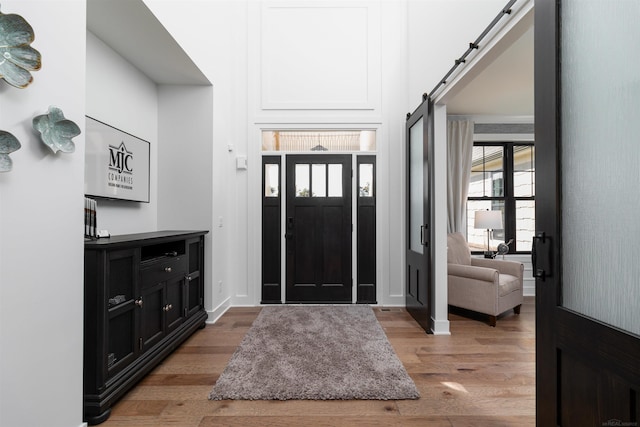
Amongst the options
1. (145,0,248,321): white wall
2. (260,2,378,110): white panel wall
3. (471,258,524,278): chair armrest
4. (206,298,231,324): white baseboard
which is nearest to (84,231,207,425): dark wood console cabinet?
(206,298,231,324): white baseboard

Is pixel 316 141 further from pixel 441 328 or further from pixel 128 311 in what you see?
pixel 128 311

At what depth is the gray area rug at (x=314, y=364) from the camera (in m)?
1.95

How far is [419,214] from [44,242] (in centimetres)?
301

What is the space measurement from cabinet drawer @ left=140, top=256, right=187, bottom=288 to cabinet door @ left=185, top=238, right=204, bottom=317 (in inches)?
6.3

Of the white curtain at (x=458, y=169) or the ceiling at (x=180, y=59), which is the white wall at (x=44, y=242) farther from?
the white curtain at (x=458, y=169)

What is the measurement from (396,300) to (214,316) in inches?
86.0

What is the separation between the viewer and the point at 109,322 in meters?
1.82

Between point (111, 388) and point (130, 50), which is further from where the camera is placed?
point (130, 50)

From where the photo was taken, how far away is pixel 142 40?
2465mm

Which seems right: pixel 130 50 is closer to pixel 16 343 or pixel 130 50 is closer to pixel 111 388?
pixel 16 343

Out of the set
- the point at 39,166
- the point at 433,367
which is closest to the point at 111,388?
the point at 39,166

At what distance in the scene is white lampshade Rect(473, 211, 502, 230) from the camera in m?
4.03

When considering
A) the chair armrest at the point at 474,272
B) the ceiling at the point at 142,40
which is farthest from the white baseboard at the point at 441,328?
the ceiling at the point at 142,40

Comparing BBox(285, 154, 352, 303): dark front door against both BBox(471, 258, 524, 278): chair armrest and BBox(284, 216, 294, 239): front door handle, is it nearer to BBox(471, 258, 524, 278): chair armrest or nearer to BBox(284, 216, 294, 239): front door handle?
BBox(284, 216, 294, 239): front door handle
